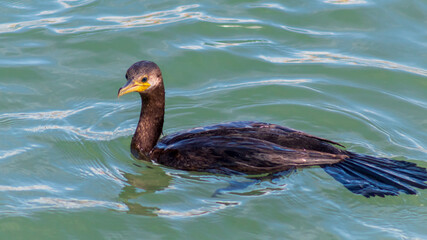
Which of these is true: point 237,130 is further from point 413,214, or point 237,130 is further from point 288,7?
point 288,7

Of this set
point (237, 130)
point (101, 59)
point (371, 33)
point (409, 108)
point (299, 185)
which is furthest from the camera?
point (371, 33)

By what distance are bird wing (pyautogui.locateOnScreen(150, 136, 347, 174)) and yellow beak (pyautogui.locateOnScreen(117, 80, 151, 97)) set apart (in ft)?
2.28

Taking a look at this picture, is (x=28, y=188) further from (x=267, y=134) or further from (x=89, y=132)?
(x=267, y=134)

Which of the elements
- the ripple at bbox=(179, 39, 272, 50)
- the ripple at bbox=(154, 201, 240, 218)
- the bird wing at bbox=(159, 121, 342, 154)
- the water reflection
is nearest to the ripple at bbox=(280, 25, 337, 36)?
the ripple at bbox=(179, 39, 272, 50)

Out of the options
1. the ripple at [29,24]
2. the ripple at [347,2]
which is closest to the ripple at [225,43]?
the ripple at [347,2]

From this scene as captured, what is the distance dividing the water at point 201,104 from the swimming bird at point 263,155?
0.38 ft

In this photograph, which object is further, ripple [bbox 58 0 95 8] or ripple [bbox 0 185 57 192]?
ripple [bbox 58 0 95 8]

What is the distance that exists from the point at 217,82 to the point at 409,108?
2348mm

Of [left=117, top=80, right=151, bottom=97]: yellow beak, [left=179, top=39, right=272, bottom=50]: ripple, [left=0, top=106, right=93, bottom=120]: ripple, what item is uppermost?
[left=179, top=39, right=272, bottom=50]: ripple

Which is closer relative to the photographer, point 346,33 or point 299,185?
point 299,185

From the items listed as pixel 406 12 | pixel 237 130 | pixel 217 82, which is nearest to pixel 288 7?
pixel 406 12

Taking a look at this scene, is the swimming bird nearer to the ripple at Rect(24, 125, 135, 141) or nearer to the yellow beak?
the yellow beak

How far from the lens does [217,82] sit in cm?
877

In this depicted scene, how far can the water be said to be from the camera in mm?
6008
